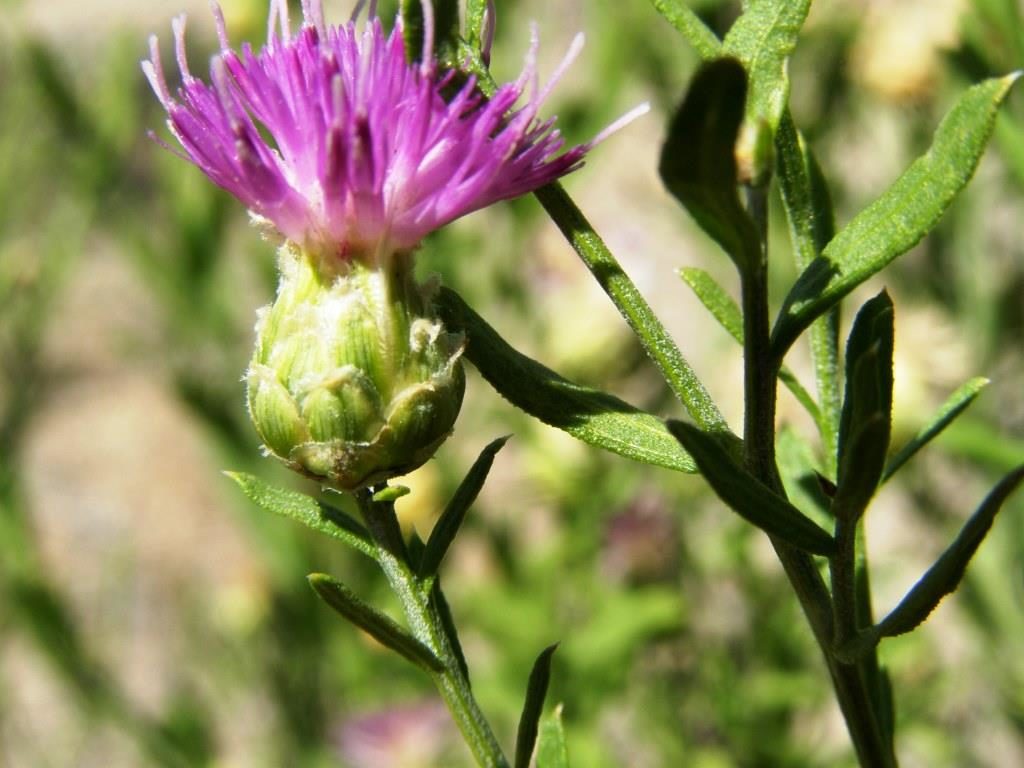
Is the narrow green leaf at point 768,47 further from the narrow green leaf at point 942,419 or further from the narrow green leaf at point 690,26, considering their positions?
the narrow green leaf at point 942,419

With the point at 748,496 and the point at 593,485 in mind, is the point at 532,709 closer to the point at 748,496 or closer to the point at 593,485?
the point at 748,496

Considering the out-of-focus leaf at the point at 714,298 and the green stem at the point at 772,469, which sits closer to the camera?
the green stem at the point at 772,469

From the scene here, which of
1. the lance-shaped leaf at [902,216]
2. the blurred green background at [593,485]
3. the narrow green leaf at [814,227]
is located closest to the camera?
the lance-shaped leaf at [902,216]

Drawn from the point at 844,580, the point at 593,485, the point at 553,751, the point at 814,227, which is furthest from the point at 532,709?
the point at 593,485

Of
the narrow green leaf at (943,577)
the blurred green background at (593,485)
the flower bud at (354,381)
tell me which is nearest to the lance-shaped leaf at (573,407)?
the flower bud at (354,381)

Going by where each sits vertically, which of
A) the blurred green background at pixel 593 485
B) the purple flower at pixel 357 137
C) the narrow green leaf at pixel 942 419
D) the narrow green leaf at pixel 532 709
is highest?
the purple flower at pixel 357 137
